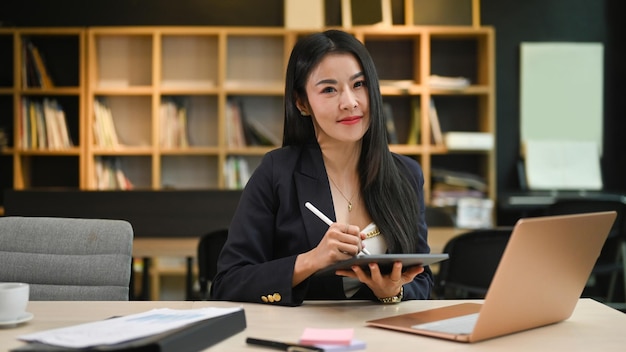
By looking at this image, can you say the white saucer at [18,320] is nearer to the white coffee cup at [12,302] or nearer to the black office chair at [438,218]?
the white coffee cup at [12,302]

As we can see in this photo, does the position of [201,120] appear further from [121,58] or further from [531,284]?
[531,284]

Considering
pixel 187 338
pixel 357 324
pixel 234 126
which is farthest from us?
pixel 234 126

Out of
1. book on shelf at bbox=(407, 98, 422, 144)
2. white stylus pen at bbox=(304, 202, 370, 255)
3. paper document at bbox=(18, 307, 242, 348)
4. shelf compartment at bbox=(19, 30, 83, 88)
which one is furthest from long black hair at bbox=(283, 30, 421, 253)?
shelf compartment at bbox=(19, 30, 83, 88)

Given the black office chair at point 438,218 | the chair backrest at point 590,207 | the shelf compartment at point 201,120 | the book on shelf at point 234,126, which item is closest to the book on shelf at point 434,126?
the black office chair at point 438,218

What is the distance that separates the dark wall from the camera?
639 cm

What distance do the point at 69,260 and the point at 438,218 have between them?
312 cm

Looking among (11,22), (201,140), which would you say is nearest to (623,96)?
(201,140)

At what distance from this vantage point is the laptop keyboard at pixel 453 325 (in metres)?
1.53

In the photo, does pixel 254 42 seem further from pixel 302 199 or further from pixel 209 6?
pixel 302 199

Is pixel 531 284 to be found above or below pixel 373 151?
below

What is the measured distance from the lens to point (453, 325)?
5.17 feet

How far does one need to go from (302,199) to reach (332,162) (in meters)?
0.14

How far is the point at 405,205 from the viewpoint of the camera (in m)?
2.14

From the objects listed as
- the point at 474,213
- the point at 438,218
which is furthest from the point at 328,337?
the point at 474,213
